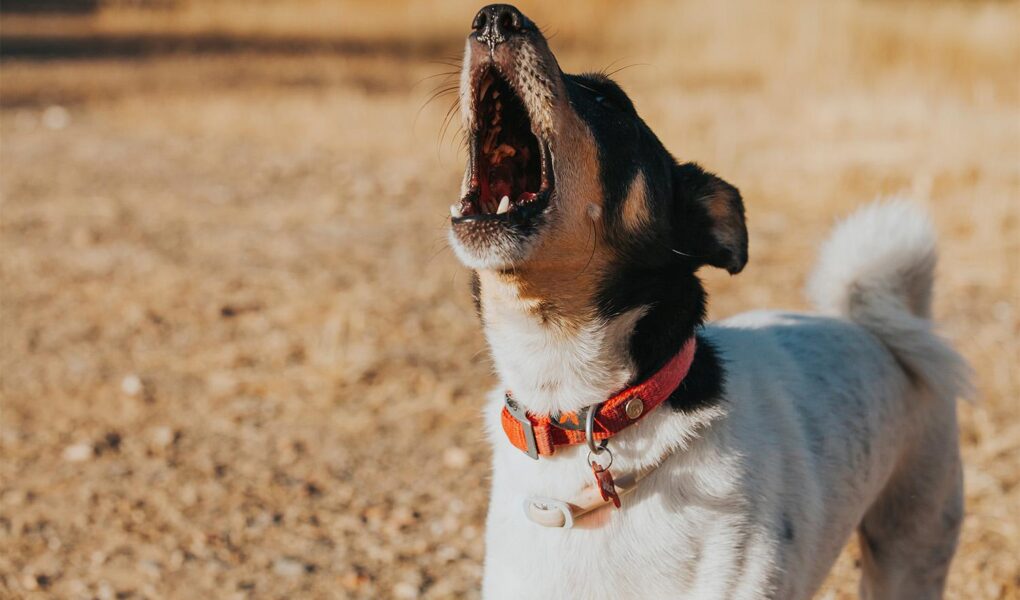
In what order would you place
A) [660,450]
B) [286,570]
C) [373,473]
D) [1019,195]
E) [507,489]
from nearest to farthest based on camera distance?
[660,450] < [507,489] < [286,570] < [373,473] < [1019,195]

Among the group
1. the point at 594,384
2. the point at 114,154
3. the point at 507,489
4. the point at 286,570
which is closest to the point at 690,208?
the point at 594,384

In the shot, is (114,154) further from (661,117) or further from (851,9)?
(851,9)

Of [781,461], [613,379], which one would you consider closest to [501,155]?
[613,379]

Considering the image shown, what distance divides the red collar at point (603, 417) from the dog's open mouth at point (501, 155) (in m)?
0.49

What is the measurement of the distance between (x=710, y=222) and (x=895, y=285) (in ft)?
3.06

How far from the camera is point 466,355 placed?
216 inches

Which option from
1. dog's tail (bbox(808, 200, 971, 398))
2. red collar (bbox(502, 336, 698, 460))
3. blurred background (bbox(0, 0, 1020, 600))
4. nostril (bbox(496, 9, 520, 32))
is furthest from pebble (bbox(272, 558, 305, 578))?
nostril (bbox(496, 9, 520, 32))

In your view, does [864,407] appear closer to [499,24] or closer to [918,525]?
[918,525]

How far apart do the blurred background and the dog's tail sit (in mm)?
1020

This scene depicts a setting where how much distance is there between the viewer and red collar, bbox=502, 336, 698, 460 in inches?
94.8

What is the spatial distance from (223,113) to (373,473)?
8220 mm

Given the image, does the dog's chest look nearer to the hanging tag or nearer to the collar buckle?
the collar buckle

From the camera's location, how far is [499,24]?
→ 2.45 metres

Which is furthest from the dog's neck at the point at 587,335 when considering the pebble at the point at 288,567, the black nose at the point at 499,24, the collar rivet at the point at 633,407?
the pebble at the point at 288,567
